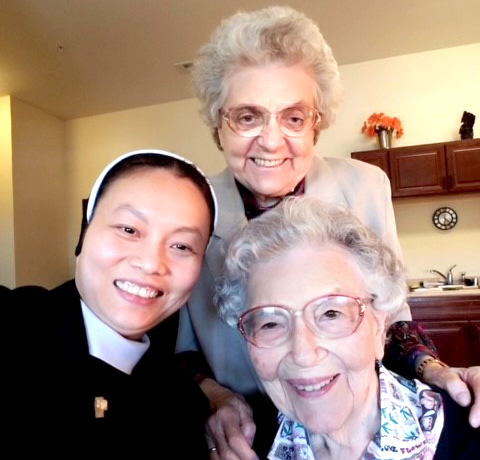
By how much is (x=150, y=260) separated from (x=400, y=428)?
64cm

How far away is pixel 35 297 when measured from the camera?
0.98 meters

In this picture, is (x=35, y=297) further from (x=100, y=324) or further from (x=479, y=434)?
(x=479, y=434)

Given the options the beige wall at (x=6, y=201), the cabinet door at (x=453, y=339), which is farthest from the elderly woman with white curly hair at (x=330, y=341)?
A: the beige wall at (x=6, y=201)

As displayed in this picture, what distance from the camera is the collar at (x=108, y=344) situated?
37.9 inches

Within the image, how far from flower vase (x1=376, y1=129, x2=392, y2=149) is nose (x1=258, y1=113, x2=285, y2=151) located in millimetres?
3447

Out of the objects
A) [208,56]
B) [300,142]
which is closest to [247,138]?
[300,142]

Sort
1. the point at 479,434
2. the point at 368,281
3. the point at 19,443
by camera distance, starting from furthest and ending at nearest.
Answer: the point at 368,281 < the point at 479,434 < the point at 19,443

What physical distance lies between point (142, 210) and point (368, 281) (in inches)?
21.2

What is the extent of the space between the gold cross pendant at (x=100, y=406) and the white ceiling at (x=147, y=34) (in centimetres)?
336

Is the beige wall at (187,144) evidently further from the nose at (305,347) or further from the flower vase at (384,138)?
the nose at (305,347)

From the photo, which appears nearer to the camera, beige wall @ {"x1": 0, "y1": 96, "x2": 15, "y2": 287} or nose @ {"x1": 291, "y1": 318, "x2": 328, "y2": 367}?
nose @ {"x1": 291, "y1": 318, "x2": 328, "y2": 367}

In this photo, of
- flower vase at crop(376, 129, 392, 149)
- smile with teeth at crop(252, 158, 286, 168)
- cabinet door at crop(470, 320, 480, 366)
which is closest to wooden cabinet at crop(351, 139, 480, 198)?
flower vase at crop(376, 129, 392, 149)

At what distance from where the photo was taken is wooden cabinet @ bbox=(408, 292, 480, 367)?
3689 millimetres

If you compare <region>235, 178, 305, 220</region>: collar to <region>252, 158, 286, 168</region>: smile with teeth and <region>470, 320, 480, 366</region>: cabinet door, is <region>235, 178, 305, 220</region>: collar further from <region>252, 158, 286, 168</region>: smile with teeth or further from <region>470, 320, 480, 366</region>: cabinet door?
<region>470, 320, 480, 366</region>: cabinet door
